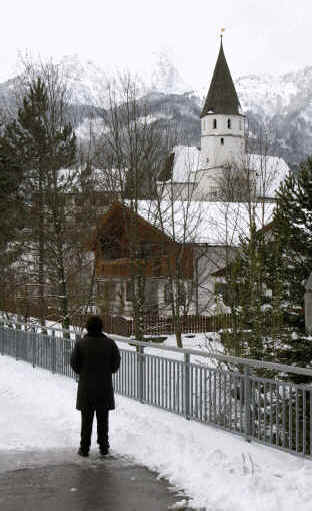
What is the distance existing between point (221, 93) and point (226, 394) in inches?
3446

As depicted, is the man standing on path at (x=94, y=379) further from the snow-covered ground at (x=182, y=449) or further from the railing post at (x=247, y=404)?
the railing post at (x=247, y=404)

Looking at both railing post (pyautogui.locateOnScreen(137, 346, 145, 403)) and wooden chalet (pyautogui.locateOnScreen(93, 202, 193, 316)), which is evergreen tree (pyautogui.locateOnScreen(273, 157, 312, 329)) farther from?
railing post (pyautogui.locateOnScreen(137, 346, 145, 403))

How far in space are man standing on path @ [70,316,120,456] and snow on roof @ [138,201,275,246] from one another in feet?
55.8

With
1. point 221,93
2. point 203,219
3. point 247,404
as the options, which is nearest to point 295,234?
point 247,404

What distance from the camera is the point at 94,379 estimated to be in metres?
8.58

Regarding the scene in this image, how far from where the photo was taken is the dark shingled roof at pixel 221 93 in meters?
87.1

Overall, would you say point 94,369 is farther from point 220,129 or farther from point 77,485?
point 220,129

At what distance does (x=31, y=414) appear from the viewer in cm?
1127

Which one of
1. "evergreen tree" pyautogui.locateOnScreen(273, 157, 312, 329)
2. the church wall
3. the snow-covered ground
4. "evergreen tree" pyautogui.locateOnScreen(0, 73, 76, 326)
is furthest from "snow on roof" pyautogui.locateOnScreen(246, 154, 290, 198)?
the church wall

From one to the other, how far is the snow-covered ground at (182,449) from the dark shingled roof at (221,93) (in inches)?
3104

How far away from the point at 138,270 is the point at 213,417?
16147 mm

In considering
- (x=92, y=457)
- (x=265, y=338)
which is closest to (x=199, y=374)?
(x=92, y=457)

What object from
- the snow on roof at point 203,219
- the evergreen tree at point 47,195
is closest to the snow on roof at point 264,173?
the snow on roof at point 203,219

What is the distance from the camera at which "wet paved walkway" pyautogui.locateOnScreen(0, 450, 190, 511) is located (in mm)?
6750
